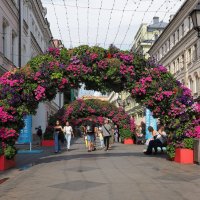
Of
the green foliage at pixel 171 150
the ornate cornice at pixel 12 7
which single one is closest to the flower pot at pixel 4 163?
the green foliage at pixel 171 150

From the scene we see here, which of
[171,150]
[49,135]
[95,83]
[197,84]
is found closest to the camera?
[171,150]

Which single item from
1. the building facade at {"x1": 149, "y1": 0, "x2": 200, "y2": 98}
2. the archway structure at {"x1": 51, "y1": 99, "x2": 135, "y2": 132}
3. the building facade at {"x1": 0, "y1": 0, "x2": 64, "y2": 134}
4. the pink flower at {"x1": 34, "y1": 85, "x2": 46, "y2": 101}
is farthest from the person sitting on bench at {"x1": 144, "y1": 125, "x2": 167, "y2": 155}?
the building facade at {"x1": 149, "y1": 0, "x2": 200, "y2": 98}

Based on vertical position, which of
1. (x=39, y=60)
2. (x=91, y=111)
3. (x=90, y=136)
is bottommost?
(x=90, y=136)

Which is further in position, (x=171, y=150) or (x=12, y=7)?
(x=12, y=7)

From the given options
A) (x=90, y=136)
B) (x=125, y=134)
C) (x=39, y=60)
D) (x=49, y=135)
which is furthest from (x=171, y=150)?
(x=125, y=134)

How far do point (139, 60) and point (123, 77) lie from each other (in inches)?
31.3

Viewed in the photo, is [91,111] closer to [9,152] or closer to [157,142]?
[157,142]

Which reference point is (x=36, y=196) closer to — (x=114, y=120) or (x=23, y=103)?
(x=23, y=103)

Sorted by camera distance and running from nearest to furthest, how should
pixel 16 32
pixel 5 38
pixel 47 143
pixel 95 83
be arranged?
1. pixel 95 83
2. pixel 5 38
3. pixel 47 143
4. pixel 16 32

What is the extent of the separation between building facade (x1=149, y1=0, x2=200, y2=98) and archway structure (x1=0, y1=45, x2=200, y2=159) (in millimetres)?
24101

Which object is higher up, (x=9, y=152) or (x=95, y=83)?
(x=95, y=83)

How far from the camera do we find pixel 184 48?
45.9m

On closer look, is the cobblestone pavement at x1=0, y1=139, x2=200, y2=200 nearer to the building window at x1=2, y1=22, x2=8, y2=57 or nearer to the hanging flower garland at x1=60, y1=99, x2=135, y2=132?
the building window at x1=2, y1=22, x2=8, y2=57

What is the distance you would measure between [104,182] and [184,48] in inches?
1490
